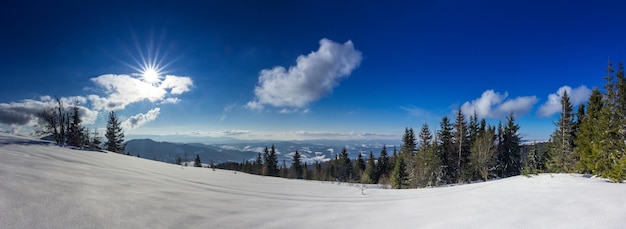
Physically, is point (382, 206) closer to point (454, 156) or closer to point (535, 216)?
point (535, 216)

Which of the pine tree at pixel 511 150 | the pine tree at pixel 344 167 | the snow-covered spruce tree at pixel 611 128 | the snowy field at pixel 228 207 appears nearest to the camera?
the snowy field at pixel 228 207

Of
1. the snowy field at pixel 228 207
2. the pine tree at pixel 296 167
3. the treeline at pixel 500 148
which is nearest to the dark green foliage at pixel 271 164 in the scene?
the treeline at pixel 500 148

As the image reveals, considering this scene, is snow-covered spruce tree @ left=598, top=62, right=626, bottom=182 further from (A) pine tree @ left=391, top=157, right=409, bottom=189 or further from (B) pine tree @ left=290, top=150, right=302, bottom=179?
(B) pine tree @ left=290, top=150, right=302, bottom=179

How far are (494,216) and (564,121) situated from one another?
118ft

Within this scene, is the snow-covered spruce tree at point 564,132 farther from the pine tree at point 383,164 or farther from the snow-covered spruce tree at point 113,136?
the snow-covered spruce tree at point 113,136

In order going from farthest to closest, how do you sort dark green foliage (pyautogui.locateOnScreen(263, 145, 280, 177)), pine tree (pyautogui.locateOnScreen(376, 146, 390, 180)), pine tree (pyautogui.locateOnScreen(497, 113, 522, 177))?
pine tree (pyautogui.locateOnScreen(376, 146, 390, 180)) < dark green foliage (pyautogui.locateOnScreen(263, 145, 280, 177)) < pine tree (pyautogui.locateOnScreen(497, 113, 522, 177))

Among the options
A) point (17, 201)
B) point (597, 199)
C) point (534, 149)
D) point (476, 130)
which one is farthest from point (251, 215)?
point (534, 149)

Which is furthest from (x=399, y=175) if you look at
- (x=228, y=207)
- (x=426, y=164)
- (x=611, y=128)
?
(x=228, y=207)

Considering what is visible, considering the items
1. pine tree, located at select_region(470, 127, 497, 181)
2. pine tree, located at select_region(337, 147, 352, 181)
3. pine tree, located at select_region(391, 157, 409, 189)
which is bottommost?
pine tree, located at select_region(337, 147, 352, 181)

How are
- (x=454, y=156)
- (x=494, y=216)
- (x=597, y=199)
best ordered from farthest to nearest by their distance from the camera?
→ (x=454, y=156)
(x=597, y=199)
(x=494, y=216)

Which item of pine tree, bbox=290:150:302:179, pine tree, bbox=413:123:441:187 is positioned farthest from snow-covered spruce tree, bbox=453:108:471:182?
pine tree, bbox=290:150:302:179

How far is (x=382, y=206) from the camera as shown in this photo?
443cm

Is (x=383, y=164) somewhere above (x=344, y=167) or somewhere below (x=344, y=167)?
above

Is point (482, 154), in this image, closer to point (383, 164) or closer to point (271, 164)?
point (383, 164)
